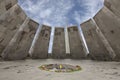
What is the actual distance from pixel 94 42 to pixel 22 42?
445 cm

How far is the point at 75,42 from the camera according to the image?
9.75 meters

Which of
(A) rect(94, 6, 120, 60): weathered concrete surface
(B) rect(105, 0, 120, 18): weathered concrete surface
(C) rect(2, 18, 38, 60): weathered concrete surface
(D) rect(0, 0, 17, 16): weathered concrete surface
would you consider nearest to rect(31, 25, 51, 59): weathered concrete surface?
(C) rect(2, 18, 38, 60): weathered concrete surface

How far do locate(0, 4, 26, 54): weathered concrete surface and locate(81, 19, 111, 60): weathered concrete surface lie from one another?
3.82 m

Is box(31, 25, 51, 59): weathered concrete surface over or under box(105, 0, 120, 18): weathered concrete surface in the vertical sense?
under

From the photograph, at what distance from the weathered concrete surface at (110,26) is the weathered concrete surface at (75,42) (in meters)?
1.48

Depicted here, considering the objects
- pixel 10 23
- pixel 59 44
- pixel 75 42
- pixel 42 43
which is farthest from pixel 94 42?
pixel 10 23

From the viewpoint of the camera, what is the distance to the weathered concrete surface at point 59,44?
979 cm

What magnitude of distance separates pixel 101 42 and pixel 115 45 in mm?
826

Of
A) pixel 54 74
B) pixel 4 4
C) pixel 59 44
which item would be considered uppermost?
pixel 4 4

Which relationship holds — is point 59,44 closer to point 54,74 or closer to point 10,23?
point 10,23

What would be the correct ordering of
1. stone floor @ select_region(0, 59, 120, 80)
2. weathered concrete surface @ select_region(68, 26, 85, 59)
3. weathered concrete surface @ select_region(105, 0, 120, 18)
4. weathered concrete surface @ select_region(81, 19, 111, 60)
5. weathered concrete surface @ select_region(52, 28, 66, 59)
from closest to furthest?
1. stone floor @ select_region(0, 59, 120, 80)
2. weathered concrete surface @ select_region(105, 0, 120, 18)
3. weathered concrete surface @ select_region(81, 19, 111, 60)
4. weathered concrete surface @ select_region(68, 26, 85, 59)
5. weathered concrete surface @ select_region(52, 28, 66, 59)

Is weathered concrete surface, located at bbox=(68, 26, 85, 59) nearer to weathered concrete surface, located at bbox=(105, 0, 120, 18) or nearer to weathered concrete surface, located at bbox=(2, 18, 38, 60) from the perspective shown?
weathered concrete surface, located at bbox=(2, 18, 38, 60)

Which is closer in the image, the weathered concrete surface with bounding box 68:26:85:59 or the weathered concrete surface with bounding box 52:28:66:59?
the weathered concrete surface with bounding box 68:26:85:59

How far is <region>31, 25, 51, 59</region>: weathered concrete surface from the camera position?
9.73 meters
